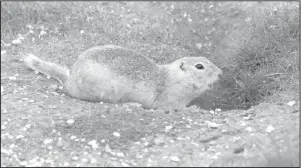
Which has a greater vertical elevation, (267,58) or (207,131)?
(267,58)

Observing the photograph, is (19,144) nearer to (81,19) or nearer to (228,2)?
(81,19)

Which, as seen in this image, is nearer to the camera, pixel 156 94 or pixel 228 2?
pixel 156 94

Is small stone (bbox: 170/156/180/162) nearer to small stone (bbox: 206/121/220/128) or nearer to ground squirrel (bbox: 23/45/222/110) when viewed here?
small stone (bbox: 206/121/220/128)

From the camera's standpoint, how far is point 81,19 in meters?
7.30

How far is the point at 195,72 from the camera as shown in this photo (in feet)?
19.6

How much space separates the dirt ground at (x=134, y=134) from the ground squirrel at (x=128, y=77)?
0.30 metres

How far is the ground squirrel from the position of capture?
5527mm

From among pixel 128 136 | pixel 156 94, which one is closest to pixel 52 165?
pixel 128 136

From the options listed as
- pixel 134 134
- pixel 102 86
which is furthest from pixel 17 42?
pixel 134 134

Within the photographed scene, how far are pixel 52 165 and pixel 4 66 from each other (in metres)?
2.35

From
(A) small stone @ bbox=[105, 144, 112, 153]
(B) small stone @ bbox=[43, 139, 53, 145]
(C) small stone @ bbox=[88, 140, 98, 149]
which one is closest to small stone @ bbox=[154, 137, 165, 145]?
(A) small stone @ bbox=[105, 144, 112, 153]

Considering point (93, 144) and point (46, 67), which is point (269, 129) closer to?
point (93, 144)

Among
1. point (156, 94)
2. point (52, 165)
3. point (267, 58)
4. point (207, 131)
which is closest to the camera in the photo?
point (52, 165)

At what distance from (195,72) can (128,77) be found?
0.87 metres
